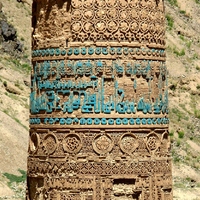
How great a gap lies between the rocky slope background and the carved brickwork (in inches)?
470

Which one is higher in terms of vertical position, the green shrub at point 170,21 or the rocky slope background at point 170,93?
the green shrub at point 170,21

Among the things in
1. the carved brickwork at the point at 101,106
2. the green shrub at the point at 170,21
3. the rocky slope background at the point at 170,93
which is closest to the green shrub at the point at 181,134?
the rocky slope background at the point at 170,93

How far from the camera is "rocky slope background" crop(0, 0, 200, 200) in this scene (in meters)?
23.6

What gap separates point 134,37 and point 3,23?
28.2 m

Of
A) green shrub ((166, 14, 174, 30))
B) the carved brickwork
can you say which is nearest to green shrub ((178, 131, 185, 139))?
green shrub ((166, 14, 174, 30))

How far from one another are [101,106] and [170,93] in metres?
29.1

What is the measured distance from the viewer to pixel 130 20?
26.9ft

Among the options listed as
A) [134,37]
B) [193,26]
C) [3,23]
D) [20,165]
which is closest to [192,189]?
[20,165]

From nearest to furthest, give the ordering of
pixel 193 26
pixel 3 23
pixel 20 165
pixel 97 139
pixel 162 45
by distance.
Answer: pixel 97 139 < pixel 162 45 < pixel 20 165 < pixel 3 23 < pixel 193 26

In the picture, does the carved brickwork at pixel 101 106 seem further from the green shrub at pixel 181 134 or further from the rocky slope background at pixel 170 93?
the green shrub at pixel 181 134

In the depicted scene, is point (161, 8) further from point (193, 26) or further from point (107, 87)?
point (193, 26)

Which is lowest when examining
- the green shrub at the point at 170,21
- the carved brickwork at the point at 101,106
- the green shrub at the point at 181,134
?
the carved brickwork at the point at 101,106

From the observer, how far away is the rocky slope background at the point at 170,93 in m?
23.6

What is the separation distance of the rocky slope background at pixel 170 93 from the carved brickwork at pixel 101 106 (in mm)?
11949
